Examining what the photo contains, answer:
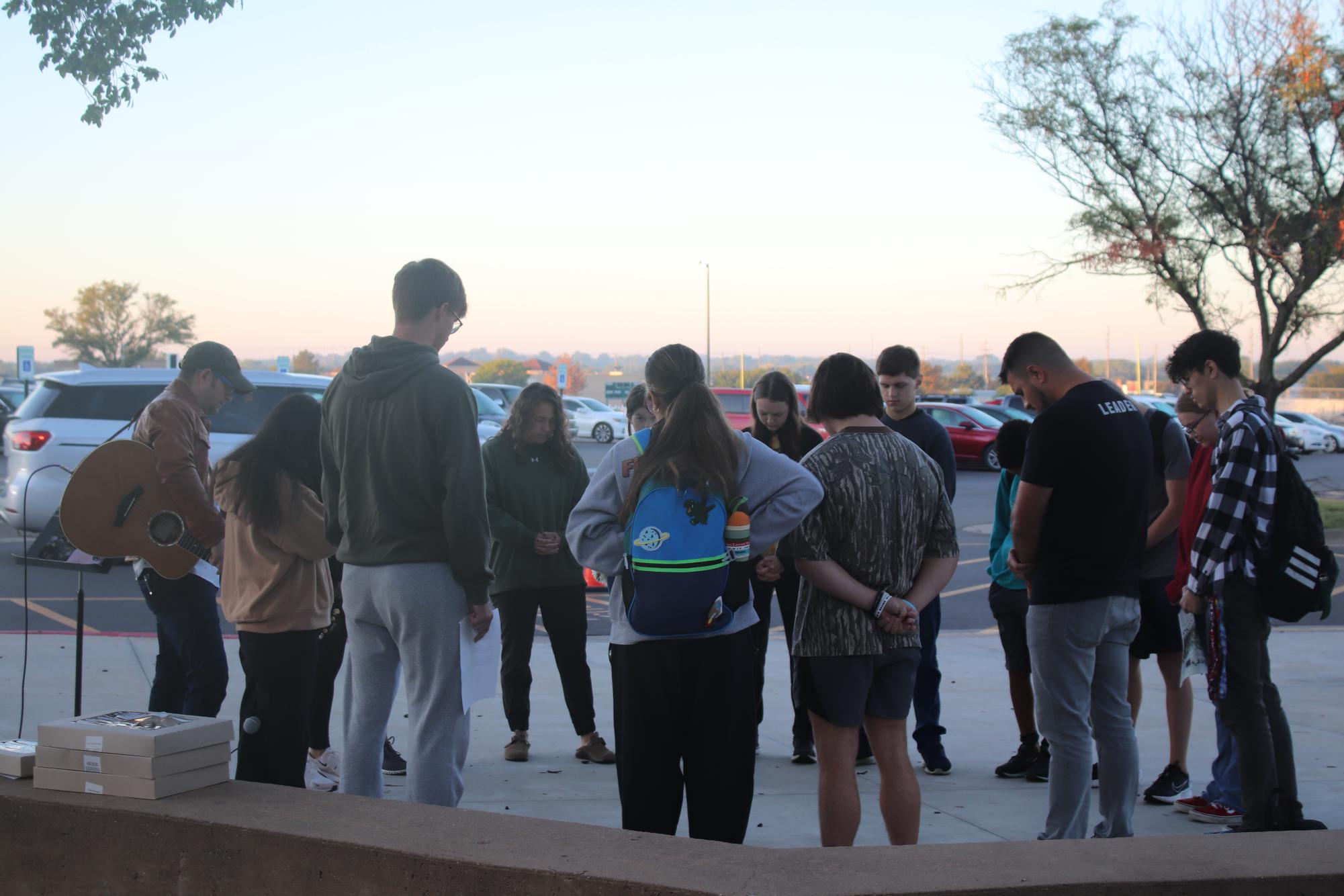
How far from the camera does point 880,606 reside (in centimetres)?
361

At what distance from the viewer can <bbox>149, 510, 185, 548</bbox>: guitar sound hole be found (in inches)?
170

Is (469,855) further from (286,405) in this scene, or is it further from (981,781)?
(981,781)

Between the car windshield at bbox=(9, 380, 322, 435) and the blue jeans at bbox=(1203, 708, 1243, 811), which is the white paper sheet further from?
the car windshield at bbox=(9, 380, 322, 435)

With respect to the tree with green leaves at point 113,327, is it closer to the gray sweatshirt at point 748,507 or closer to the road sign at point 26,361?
the road sign at point 26,361

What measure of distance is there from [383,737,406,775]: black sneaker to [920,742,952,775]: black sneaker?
2402mm

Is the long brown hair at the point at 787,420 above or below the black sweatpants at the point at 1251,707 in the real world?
above

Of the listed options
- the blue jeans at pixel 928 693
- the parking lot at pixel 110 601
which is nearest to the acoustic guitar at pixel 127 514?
the blue jeans at pixel 928 693

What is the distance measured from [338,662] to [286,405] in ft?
4.80

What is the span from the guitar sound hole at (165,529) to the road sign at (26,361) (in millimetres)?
24651

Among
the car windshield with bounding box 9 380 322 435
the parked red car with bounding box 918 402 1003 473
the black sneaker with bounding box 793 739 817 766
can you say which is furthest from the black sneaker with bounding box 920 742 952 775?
the parked red car with bounding box 918 402 1003 473

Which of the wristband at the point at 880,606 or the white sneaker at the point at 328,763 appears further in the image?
the white sneaker at the point at 328,763

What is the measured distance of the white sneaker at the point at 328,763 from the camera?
16.2ft

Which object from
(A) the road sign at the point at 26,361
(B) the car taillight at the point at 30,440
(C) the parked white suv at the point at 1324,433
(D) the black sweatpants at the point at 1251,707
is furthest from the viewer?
(C) the parked white suv at the point at 1324,433

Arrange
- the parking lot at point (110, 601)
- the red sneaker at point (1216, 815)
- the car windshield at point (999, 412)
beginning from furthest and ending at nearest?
the car windshield at point (999, 412) → the parking lot at point (110, 601) → the red sneaker at point (1216, 815)
